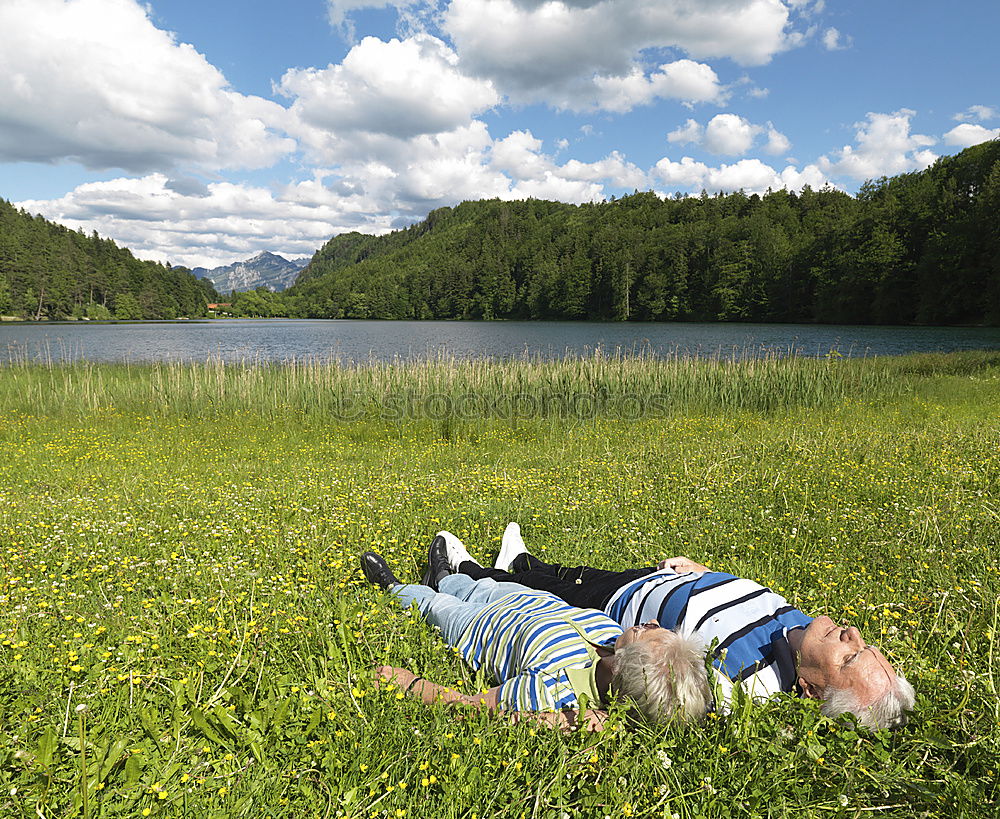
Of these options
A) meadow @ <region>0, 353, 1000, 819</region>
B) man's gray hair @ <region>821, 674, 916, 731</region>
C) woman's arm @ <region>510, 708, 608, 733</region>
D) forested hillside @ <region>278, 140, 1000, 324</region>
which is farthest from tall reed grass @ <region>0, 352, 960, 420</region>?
forested hillside @ <region>278, 140, 1000, 324</region>

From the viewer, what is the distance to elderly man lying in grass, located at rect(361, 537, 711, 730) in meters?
2.48

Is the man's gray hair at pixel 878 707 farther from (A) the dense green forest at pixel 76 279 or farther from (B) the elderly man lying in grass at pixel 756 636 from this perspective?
(A) the dense green forest at pixel 76 279

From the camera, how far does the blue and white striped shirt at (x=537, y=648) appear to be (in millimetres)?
2619

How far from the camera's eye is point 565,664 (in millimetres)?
2701

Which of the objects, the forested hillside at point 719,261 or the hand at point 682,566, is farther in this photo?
the forested hillside at point 719,261

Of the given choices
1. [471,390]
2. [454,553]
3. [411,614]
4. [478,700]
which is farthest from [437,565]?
[471,390]

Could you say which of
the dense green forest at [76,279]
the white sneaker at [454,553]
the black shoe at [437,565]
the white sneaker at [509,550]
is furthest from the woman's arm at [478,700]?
the dense green forest at [76,279]

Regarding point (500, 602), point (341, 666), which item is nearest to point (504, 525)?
point (500, 602)

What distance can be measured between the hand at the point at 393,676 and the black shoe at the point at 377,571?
109 centimetres

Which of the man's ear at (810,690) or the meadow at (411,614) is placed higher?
the man's ear at (810,690)

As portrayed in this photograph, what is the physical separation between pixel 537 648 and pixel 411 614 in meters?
1.11

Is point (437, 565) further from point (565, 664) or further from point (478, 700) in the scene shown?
point (565, 664)

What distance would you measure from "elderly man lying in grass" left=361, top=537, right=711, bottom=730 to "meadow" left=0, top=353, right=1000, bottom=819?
0.11 meters

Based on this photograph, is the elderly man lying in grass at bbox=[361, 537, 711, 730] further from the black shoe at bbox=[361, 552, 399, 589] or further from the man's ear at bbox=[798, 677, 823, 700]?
the black shoe at bbox=[361, 552, 399, 589]
